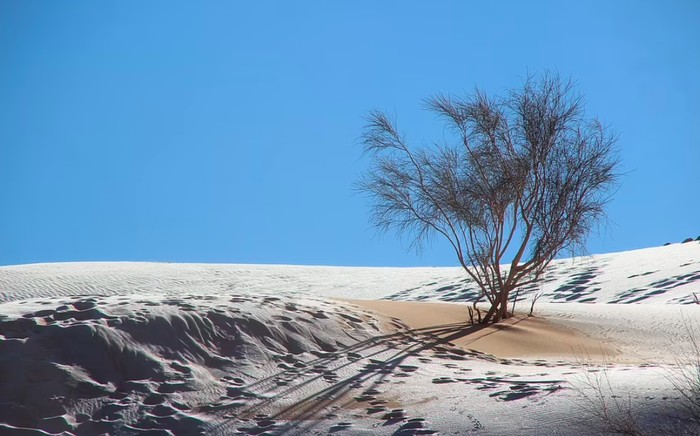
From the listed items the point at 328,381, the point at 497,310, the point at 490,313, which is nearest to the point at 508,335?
the point at 490,313

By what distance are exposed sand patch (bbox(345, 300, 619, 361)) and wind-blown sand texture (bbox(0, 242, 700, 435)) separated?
5 cm

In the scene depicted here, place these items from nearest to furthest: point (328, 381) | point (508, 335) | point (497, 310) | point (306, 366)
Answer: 1. point (328, 381)
2. point (306, 366)
3. point (508, 335)
4. point (497, 310)

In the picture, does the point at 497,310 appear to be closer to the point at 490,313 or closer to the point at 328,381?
the point at 490,313

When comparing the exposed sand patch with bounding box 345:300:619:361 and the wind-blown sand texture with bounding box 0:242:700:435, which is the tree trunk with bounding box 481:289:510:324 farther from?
the wind-blown sand texture with bounding box 0:242:700:435

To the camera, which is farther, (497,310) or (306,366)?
(497,310)

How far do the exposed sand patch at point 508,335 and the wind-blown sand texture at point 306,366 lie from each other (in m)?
0.05

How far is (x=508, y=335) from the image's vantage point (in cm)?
1427

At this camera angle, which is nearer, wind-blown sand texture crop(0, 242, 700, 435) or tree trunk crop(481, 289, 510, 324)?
wind-blown sand texture crop(0, 242, 700, 435)

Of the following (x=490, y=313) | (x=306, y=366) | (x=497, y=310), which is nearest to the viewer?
(x=306, y=366)

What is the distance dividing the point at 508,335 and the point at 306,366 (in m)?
5.21

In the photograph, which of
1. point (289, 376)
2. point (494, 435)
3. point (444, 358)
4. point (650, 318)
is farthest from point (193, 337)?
point (650, 318)

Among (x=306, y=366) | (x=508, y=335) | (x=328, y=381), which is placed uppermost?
(x=508, y=335)

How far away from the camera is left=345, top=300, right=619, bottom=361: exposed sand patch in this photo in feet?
43.2

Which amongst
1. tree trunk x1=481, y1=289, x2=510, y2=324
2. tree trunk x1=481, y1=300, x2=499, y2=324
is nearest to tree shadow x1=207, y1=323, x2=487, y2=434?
tree trunk x1=481, y1=300, x2=499, y2=324
